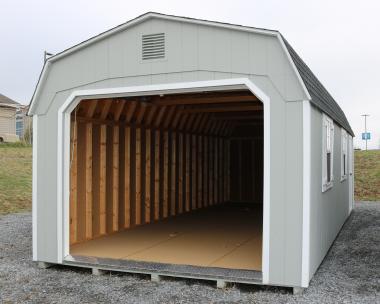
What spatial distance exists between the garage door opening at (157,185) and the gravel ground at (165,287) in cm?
51

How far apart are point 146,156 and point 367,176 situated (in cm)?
1251

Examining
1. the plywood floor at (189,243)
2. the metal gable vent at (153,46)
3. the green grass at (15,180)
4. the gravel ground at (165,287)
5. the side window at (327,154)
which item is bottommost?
the gravel ground at (165,287)

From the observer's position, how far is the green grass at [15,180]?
1401 cm

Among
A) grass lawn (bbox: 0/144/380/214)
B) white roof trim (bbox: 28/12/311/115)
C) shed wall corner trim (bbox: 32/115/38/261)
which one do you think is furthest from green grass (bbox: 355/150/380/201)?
shed wall corner trim (bbox: 32/115/38/261)

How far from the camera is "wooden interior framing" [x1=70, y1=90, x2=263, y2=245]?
7.77 meters

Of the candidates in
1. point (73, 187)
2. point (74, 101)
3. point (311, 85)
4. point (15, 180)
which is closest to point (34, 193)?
point (73, 187)

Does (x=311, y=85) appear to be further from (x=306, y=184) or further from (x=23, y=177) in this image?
(x=23, y=177)

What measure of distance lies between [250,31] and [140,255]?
344cm

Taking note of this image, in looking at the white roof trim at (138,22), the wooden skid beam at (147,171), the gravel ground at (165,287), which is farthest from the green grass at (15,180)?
the white roof trim at (138,22)

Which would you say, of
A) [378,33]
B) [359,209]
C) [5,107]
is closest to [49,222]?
[378,33]

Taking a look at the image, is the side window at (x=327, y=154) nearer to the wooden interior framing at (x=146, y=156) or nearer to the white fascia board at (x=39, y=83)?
the wooden interior framing at (x=146, y=156)

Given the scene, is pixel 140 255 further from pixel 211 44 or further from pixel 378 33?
pixel 378 33

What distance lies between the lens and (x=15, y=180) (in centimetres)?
1592

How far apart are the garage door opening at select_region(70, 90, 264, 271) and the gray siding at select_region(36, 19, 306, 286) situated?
0.63 metres
